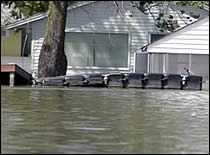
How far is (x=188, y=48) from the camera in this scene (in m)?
27.1

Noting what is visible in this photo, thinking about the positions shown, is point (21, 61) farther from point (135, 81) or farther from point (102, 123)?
point (102, 123)

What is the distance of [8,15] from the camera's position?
38281mm

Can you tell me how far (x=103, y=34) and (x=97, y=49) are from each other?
2.33ft

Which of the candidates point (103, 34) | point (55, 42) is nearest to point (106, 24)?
point (103, 34)

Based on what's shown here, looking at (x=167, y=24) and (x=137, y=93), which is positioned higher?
(x=167, y=24)

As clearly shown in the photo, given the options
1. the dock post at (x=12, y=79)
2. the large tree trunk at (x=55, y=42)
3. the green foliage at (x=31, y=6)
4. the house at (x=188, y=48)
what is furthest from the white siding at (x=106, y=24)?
the dock post at (x=12, y=79)

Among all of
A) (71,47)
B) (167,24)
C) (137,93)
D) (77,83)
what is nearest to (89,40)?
(71,47)

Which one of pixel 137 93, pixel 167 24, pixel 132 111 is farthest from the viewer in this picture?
pixel 167 24

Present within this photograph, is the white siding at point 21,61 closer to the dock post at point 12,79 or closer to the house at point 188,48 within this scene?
the house at point 188,48

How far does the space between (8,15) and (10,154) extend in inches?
1188

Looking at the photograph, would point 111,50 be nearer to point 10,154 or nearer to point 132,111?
point 132,111

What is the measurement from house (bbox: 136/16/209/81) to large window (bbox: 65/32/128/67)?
11.9 feet

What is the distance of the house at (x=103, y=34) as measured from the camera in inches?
1219

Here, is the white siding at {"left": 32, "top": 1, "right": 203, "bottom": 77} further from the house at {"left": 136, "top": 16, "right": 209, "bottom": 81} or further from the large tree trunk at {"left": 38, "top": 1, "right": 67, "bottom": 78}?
the large tree trunk at {"left": 38, "top": 1, "right": 67, "bottom": 78}
